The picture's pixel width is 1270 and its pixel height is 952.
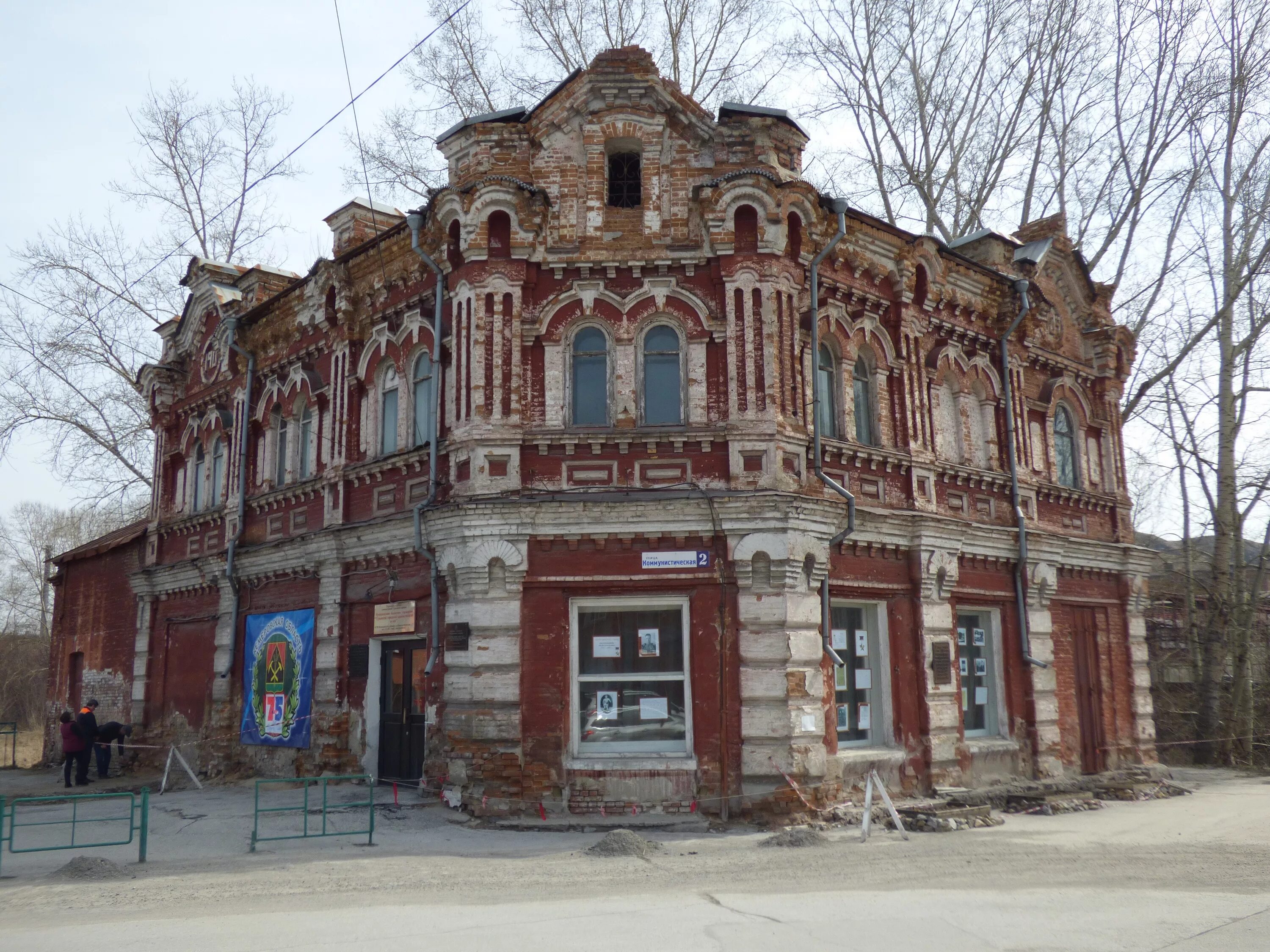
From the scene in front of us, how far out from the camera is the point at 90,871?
9.45 m

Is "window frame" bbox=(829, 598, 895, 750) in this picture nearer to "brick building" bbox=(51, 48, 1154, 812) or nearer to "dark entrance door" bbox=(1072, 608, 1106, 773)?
"brick building" bbox=(51, 48, 1154, 812)

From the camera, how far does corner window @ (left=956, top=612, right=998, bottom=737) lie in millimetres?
15516

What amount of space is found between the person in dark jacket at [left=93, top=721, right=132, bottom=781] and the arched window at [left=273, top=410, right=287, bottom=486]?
5.55 metres

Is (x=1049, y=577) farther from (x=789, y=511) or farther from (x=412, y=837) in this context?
(x=412, y=837)

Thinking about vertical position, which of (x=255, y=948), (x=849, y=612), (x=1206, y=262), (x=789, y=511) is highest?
(x=1206, y=262)

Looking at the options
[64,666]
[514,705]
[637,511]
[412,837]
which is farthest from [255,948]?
[64,666]

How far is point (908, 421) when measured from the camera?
48.9 ft

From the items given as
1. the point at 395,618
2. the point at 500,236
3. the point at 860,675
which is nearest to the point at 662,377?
the point at 500,236

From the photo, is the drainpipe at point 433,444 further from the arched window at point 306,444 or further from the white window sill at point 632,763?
the arched window at point 306,444

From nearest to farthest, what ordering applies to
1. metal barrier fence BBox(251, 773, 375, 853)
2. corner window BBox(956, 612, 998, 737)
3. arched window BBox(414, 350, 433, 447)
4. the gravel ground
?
the gravel ground → metal barrier fence BBox(251, 773, 375, 853) → arched window BBox(414, 350, 433, 447) → corner window BBox(956, 612, 998, 737)

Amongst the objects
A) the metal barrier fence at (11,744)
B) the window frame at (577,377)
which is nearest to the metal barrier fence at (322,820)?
the window frame at (577,377)

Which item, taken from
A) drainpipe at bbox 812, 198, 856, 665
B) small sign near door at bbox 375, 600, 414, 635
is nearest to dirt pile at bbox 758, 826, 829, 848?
drainpipe at bbox 812, 198, 856, 665

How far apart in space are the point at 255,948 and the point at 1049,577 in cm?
1316

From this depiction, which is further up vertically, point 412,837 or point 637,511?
point 637,511
